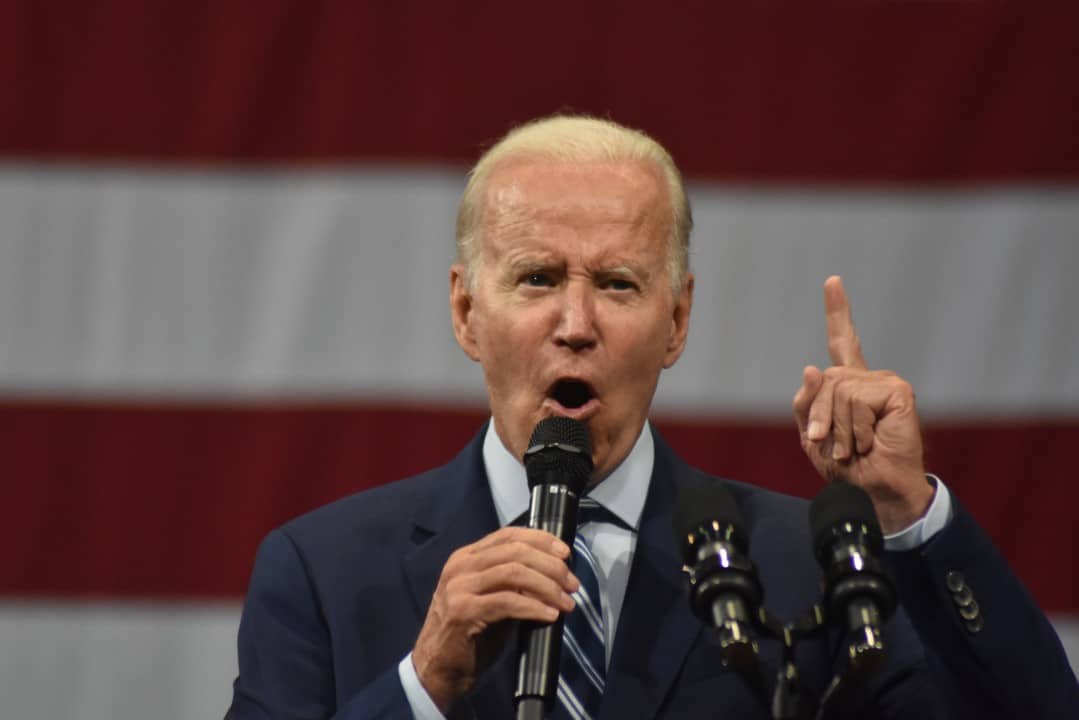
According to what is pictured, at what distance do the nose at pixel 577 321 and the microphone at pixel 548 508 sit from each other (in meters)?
A: 0.19

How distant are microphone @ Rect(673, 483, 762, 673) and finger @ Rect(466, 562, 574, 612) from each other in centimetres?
11

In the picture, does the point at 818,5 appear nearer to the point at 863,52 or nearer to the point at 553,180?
the point at 863,52

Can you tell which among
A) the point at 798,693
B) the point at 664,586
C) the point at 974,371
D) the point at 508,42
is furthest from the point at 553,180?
the point at 974,371

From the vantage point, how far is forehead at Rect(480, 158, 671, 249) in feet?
5.23

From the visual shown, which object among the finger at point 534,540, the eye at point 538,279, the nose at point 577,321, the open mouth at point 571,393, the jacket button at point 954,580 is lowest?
the finger at point 534,540

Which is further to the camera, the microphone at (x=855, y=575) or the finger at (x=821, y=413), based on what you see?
the finger at (x=821, y=413)

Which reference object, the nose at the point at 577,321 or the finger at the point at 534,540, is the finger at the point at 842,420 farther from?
the finger at the point at 534,540

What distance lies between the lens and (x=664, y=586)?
1567mm

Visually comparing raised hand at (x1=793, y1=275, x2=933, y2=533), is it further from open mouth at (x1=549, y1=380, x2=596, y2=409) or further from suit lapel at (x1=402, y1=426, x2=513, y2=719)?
suit lapel at (x1=402, y1=426, x2=513, y2=719)

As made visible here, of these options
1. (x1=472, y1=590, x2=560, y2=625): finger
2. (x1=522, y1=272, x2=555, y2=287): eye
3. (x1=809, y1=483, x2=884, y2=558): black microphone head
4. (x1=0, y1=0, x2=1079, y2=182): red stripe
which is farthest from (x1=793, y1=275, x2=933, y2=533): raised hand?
(x1=0, y1=0, x2=1079, y2=182): red stripe

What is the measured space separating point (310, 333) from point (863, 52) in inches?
47.4

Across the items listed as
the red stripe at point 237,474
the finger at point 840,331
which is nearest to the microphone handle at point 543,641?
the finger at point 840,331

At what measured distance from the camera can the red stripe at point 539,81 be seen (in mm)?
2711

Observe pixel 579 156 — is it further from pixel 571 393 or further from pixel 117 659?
pixel 117 659
